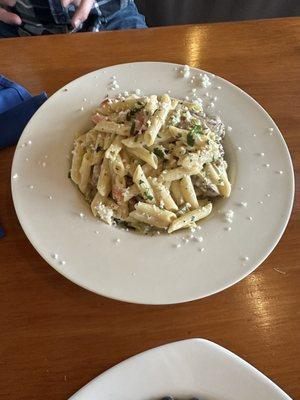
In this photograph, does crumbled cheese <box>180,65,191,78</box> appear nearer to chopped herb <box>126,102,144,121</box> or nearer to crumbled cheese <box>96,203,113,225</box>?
Result: chopped herb <box>126,102,144,121</box>

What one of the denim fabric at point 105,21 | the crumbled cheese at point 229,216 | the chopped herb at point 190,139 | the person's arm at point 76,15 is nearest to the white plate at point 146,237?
the crumbled cheese at point 229,216

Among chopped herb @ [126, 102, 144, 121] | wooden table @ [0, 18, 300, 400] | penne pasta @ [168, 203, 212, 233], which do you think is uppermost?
chopped herb @ [126, 102, 144, 121]

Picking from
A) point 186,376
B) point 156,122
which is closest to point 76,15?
point 156,122

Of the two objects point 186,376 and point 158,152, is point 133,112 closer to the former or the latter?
point 158,152

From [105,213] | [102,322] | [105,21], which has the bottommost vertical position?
[102,322]

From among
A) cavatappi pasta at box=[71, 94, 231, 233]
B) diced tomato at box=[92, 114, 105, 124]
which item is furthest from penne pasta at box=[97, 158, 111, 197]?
diced tomato at box=[92, 114, 105, 124]

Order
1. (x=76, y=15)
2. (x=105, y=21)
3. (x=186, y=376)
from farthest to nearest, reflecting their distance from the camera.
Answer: (x=105, y=21)
(x=76, y=15)
(x=186, y=376)

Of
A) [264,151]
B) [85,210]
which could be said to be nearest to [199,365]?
[85,210]
